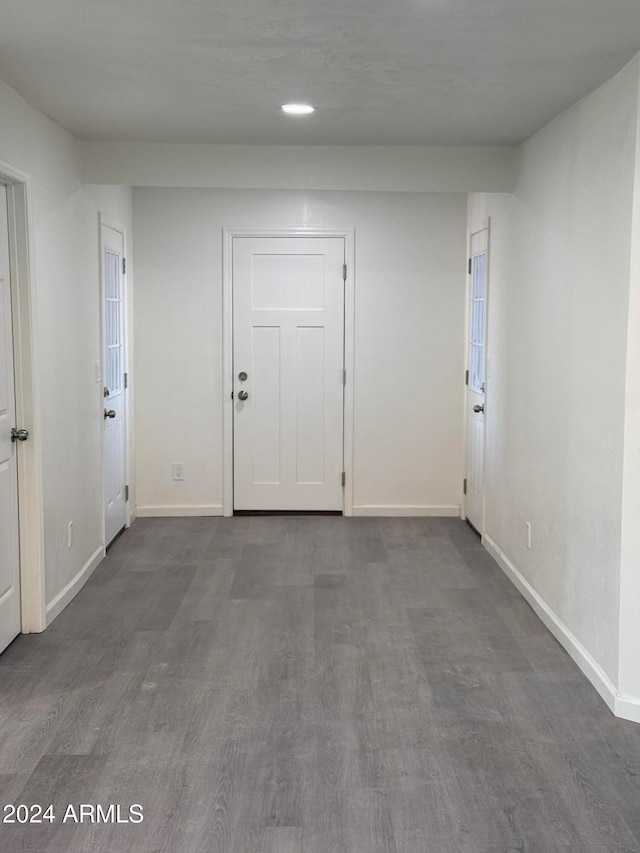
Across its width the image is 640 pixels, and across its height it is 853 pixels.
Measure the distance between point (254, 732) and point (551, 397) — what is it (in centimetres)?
205

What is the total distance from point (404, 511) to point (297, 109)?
3.40 metres

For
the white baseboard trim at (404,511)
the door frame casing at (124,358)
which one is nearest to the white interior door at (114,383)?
the door frame casing at (124,358)

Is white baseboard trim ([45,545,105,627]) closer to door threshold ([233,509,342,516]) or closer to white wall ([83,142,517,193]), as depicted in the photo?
door threshold ([233,509,342,516])

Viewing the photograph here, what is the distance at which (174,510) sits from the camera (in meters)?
6.65

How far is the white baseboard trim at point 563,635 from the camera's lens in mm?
3443

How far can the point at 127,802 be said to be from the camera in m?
2.73

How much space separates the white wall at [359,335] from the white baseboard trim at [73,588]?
1.36 meters

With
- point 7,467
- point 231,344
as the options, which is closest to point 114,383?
point 231,344

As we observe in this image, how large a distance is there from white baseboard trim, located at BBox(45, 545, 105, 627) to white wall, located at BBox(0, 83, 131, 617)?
2 centimetres

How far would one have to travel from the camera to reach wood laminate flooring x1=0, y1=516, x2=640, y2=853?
103 inches

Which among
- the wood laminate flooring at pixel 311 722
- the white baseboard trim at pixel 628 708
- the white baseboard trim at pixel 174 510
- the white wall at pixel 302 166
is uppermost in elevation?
the white wall at pixel 302 166

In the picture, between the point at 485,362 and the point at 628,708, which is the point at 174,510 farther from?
the point at 628,708

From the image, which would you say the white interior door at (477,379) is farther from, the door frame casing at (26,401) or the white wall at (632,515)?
the door frame casing at (26,401)

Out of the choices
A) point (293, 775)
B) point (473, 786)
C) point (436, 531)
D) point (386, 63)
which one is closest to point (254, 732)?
point (293, 775)
